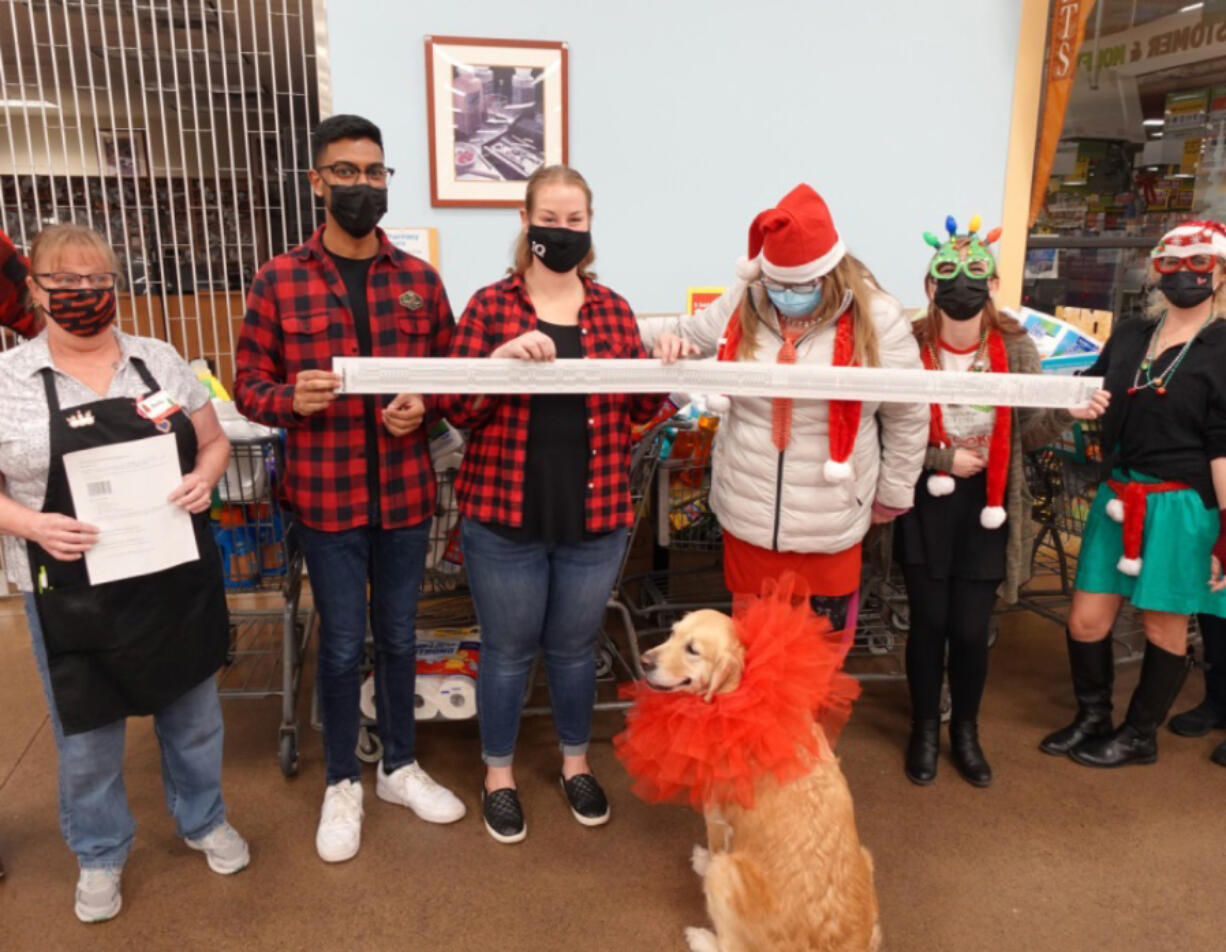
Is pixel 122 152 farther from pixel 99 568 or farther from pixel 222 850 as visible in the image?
pixel 222 850

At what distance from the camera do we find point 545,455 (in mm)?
2041

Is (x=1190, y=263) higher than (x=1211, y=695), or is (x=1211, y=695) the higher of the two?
(x=1190, y=263)

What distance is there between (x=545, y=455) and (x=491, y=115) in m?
2.07

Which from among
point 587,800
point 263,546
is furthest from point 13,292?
point 587,800

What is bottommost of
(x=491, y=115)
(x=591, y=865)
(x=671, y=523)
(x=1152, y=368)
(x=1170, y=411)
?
(x=591, y=865)

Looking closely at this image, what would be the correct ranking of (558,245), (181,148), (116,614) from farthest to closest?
(181,148)
(558,245)
(116,614)

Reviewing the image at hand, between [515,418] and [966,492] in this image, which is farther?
[966,492]

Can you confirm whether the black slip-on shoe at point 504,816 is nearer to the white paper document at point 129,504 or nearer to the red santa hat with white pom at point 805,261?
the white paper document at point 129,504

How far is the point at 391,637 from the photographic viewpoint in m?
2.24

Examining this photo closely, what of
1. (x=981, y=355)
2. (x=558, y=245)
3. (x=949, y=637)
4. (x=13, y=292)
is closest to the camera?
(x=558, y=245)

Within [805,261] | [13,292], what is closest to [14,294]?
[13,292]

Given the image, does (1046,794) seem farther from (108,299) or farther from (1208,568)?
(108,299)

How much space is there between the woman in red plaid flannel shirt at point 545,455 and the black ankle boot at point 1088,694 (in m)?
1.60

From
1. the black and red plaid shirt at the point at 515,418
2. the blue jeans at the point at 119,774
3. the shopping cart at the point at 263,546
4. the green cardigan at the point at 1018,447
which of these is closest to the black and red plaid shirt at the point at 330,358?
the black and red plaid shirt at the point at 515,418
